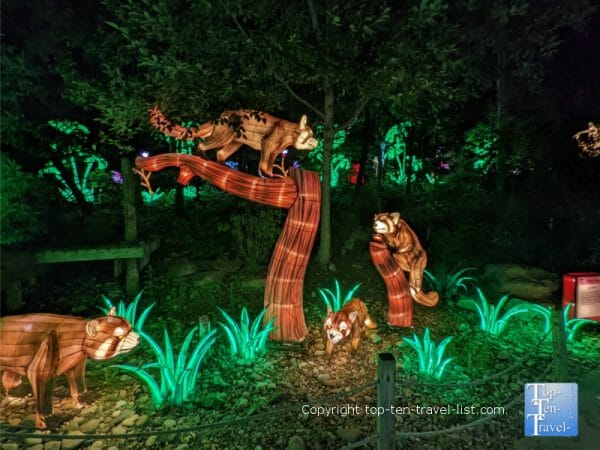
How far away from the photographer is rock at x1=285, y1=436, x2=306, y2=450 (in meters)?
3.03

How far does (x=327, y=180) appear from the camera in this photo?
6469mm

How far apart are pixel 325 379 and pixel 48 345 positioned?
99.0 inches

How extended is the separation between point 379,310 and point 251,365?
7.60ft

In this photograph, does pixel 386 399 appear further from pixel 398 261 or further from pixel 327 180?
pixel 327 180

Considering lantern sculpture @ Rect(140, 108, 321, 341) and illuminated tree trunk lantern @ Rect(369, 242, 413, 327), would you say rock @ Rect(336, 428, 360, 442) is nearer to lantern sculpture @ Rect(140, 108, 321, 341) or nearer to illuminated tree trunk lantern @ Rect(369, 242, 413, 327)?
lantern sculpture @ Rect(140, 108, 321, 341)

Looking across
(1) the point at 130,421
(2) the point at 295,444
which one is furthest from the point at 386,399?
(1) the point at 130,421

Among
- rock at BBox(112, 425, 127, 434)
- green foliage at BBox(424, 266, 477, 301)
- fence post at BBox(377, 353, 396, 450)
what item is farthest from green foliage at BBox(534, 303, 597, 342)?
rock at BBox(112, 425, 127, 434)

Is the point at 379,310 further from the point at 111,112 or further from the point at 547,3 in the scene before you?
the point at 547,3

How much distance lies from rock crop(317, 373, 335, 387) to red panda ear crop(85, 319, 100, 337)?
216 cm

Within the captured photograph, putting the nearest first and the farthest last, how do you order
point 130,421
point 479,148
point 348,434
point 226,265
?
point 348,434
point 130,421
point 226,265
point 479,148

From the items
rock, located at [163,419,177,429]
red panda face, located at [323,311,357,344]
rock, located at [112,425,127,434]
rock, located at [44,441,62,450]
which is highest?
red panda face, located at [323,311,357,344]

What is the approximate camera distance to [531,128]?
8961 mm

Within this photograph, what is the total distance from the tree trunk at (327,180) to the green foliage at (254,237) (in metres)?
0.86

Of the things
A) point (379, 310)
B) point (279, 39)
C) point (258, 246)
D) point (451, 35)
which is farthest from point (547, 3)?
point (258, 246)
